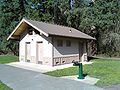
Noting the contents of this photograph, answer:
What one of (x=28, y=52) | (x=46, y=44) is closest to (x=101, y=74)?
(x=46, y=44)

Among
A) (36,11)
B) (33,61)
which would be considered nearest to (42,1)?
(36,11)

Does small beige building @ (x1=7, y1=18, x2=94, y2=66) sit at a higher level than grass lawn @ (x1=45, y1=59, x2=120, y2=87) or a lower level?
higher

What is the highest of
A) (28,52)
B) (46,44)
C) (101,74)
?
(46,44)

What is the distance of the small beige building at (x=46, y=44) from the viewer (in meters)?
17.5

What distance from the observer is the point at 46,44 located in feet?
58.5

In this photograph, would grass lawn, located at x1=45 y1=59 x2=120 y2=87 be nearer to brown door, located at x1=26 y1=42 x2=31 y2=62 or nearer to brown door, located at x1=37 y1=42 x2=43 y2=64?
brown door, located at x1=37 y1=42 x2=43 y2=64

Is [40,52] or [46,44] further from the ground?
[46,44]

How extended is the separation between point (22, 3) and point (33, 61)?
18.6 m

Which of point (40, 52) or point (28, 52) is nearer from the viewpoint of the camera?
point (40, 52)

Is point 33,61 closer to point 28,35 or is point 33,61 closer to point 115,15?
point 28,35

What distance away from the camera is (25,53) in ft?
66.5

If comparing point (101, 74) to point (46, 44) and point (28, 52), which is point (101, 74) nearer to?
point (46, 44)

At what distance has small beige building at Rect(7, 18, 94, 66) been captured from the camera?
57.3 ft

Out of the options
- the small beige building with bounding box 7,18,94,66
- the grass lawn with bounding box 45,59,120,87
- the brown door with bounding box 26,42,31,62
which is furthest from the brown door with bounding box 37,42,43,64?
the grass lawn with bounding box 45,59,120,87
